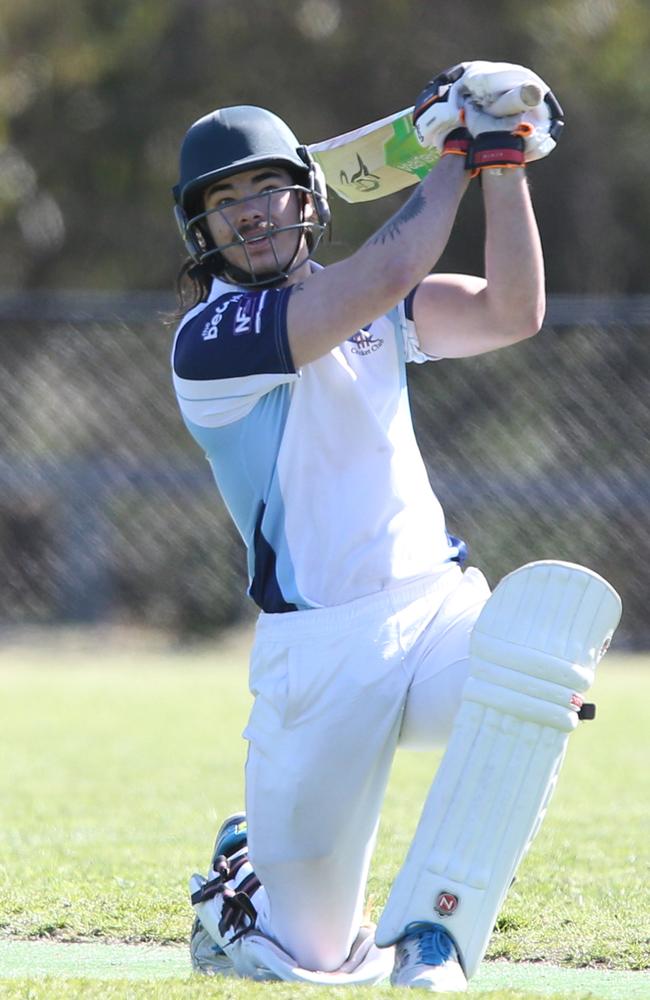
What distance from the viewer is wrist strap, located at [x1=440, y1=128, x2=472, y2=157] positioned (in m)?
3.17

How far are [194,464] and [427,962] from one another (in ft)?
27.7

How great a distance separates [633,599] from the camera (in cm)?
1093

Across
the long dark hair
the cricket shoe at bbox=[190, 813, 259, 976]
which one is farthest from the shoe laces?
the long dark hair

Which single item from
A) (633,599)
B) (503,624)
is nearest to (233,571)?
(633,599)

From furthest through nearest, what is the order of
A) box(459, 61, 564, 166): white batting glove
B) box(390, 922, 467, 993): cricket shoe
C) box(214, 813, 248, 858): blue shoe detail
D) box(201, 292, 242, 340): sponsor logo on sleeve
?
box(214, 813, 248, 858): blue shoe detail < box(201, 292, 242, 340): sponsor logo on sleeve < box(459, 61, 564, 166): white batting glove < box(390, 922, 467, 993): cricket shoe

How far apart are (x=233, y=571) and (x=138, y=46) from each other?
482 centimetres

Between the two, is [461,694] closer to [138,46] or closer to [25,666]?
[25,666]

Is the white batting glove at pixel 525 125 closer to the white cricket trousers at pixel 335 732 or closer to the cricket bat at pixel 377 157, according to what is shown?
the cricket bat at pixel 377 157

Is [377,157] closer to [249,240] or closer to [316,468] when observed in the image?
[249,240]

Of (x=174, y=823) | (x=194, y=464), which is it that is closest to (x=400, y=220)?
(x=174, y=823)

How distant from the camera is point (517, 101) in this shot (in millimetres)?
3102

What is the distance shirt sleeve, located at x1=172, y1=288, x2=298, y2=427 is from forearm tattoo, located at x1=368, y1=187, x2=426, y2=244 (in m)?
0.22

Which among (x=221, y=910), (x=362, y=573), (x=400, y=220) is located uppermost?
(x=400, y=220)

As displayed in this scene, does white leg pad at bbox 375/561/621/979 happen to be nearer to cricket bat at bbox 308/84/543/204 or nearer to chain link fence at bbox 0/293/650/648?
cricket bat at bbox 308/84/543/204
